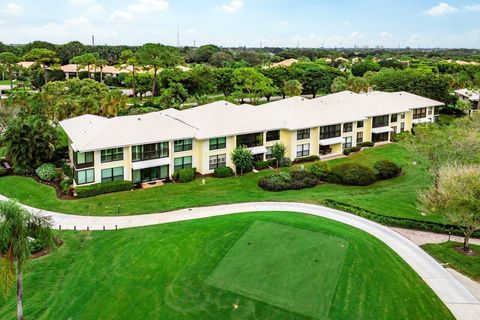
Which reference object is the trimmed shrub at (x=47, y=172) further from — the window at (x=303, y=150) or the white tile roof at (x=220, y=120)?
the window at (x=303, y=150)

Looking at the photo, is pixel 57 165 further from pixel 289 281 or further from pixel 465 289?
pixel 465 289

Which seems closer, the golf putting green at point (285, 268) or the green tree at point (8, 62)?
the golf putting green at point (285, 268)

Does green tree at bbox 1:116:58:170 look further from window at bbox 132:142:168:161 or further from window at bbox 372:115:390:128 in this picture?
window at bbox 372:115:390:128

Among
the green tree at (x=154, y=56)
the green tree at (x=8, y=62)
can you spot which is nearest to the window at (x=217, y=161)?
the green tree at (x=154, y=56)

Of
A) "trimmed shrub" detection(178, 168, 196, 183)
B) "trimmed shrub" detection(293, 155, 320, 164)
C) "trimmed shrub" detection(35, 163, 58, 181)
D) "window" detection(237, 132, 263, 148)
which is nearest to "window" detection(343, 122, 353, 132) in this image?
"trimmed shrub" detection(293, 155, 320, 164)

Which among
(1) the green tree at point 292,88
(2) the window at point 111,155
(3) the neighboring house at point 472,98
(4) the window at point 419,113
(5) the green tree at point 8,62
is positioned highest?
(5) the green tree at point 8,62

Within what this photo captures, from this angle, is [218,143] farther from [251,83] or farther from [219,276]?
[251,83]

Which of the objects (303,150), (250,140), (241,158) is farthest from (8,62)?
(303,150)

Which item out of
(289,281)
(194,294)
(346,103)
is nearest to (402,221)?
(289,281)
